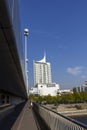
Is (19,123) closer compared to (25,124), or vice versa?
(25,124)

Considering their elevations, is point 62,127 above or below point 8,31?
below

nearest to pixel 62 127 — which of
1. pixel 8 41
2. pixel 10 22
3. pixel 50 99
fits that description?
pixel 10 22

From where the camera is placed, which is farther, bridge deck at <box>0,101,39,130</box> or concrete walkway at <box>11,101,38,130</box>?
bridge deck at <box>0,101,39,130</box>

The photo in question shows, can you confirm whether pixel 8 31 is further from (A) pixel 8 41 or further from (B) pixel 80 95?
(B) pixel 80 95

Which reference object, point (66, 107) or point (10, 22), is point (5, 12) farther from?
point (66, 107)

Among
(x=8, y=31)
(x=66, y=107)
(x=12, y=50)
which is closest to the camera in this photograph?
(x=8, y=31)

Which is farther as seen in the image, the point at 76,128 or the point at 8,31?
the point at 8,31

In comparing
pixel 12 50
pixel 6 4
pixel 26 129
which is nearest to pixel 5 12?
pixel 6 4

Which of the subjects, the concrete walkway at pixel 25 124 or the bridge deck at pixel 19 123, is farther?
the bridge deck at pixel 19 123

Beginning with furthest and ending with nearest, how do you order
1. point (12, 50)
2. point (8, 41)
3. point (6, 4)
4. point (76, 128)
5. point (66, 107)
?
point (66, 107)
point (12, 50)
point (8, 41)
point (6, 4)
point (76, 128)

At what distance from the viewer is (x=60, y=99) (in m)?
148

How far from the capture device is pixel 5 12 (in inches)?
366

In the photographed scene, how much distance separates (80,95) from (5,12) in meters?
140

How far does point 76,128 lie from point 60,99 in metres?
141
